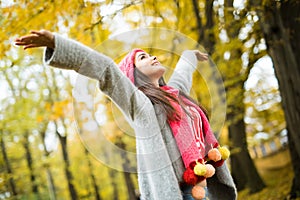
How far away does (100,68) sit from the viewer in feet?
6.38

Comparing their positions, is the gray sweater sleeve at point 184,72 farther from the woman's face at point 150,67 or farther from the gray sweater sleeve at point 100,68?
the gray sweater sleeve at point 100,68

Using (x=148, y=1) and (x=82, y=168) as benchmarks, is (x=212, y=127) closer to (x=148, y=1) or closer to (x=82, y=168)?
(x=148, y=1)

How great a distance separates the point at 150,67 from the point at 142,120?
366 mm

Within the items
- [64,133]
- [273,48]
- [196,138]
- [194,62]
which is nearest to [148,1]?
[273,48]

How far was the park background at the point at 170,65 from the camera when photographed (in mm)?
2523

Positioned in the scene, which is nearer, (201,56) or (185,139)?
(185,139)

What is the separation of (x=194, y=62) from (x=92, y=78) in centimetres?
95

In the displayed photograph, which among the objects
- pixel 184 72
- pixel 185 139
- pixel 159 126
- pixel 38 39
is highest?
pixel 38 39

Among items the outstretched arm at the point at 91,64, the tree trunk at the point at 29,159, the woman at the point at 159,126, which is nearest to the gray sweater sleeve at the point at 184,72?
the woman at the point at 159,126

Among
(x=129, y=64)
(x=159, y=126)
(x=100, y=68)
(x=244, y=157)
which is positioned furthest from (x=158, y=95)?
(x=244, y=157)

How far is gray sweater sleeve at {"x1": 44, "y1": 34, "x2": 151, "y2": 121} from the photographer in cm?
183

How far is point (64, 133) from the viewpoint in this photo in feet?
50.3

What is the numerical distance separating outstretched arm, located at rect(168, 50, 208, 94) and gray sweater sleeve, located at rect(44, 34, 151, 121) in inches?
18.7

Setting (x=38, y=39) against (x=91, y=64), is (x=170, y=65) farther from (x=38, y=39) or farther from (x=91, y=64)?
(x=38, y=39)
